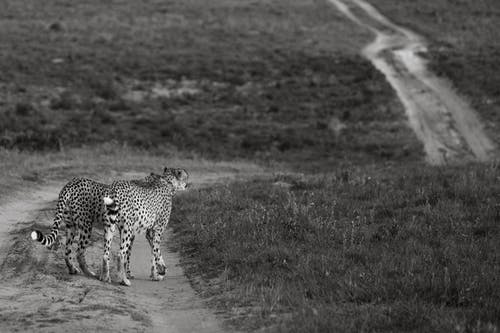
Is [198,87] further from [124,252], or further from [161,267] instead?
[124,252]

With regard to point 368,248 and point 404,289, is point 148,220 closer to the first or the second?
point 368,248

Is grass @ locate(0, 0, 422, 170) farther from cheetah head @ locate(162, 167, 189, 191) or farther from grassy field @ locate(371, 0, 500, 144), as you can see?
cheetah head @ locate(162, 167, 189, 191)

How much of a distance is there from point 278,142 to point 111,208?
1096 inches

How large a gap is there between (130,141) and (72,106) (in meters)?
7.59

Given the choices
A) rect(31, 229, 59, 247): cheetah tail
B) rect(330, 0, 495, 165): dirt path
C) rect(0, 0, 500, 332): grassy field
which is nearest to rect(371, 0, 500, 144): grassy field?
rect(0, 0, 500, 332): grassy field

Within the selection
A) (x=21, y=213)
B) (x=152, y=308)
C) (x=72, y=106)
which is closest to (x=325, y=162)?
(x=72, y=106)

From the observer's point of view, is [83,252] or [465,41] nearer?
[83,252]

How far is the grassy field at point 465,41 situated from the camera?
47719 mm

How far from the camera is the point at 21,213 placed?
61.0 ft

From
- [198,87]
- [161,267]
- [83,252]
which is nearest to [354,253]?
[161,267]

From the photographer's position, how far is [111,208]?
11609 mm

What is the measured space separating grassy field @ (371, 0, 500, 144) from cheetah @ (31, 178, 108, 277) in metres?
31.4

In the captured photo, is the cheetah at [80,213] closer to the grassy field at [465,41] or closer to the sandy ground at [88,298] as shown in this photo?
the sandy ground at [88,298]

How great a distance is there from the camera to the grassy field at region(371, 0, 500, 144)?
157 feet
